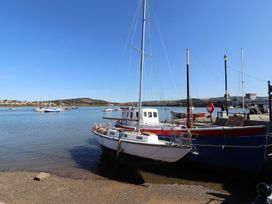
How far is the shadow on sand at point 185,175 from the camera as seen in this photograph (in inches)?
498

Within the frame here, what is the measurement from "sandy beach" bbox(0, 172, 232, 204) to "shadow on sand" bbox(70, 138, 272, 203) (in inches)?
31.1

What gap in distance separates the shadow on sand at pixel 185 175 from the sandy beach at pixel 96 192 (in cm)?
79

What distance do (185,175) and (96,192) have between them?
19.2 feet

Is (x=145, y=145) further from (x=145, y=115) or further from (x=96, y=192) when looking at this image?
(x=145, y=115)

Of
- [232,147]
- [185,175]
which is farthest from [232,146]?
[185,175]

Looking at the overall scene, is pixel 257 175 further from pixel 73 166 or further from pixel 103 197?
pixel 73 166

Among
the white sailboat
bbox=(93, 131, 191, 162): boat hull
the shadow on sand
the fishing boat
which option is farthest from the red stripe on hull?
the shadow on sand

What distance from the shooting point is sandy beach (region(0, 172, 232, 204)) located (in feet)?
37.1

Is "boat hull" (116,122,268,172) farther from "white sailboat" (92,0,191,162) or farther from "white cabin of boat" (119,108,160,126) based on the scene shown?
"white cabin of boat" (119,108,160,126)

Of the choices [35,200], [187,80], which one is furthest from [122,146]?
[187,80]

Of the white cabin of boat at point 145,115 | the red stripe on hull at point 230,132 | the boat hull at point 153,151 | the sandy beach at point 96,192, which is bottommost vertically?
the sandy beach at point 96,192

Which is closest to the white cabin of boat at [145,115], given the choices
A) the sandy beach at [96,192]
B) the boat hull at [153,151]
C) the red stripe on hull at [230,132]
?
the red stripe on hull at [230,132]

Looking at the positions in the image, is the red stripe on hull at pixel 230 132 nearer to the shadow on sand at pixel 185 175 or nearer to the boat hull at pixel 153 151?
the boat hull at pixel 153 151

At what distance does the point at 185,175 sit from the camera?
50.9 ft
